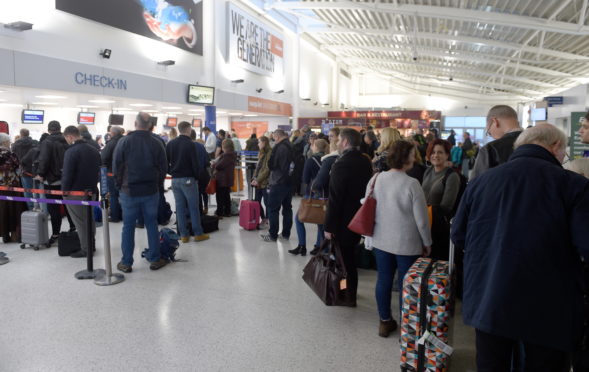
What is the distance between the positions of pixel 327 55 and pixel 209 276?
2482 centimetres

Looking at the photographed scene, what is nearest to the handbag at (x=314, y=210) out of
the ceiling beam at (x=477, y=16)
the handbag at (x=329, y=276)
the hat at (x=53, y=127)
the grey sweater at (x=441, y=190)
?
the handbag at (x=329, y=276)

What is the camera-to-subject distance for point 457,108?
103 ft

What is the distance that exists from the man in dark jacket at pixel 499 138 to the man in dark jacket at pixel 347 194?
907 mm

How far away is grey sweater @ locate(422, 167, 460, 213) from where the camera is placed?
3.45 meters

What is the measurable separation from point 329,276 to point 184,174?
2979mm

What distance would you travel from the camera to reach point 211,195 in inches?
382

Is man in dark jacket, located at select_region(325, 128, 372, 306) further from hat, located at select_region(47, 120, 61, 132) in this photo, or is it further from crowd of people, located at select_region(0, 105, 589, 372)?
hat, located at select_region(47, 120, 61, 132)

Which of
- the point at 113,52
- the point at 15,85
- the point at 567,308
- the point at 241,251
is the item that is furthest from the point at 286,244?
the point at 113,52

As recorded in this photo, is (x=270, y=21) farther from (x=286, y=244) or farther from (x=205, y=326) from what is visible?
(x=205, y=326)

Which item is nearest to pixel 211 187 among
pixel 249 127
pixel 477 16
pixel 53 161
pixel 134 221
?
pixel 53 161

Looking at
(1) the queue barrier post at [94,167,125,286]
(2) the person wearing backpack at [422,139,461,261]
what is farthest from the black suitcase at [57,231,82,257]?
(2) the person wearing backpack at [422,139,461,261]

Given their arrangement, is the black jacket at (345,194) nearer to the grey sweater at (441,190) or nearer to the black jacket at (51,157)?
the grey sweater at (441,190)

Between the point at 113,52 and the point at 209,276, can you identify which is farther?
the point at 113,52

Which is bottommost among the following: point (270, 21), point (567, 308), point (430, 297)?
point (430, 297)
